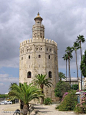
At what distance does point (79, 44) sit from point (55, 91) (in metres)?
Result: 12.8

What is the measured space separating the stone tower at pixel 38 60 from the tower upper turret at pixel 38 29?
1.03 meters

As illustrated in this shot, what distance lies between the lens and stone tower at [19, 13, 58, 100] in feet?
127

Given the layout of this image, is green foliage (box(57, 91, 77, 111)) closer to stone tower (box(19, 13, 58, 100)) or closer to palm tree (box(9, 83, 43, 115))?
palm tree (box(9, 83, 43, 115))

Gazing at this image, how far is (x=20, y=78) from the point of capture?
4059 cm

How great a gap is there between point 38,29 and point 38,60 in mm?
9425

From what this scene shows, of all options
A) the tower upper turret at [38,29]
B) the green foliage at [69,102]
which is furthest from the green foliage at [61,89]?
the green foliage at [69,102]

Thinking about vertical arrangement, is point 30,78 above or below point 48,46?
below

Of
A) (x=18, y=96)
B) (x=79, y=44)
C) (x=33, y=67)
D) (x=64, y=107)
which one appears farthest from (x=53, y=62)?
(x=18, y=96)

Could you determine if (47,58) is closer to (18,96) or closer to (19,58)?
(19,58)

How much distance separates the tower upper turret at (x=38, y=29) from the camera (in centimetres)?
4253

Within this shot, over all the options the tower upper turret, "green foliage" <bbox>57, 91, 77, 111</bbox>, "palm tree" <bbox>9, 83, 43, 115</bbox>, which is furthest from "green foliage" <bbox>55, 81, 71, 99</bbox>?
"palm tree" <bbox>9, 83, 43, 115</bbox>

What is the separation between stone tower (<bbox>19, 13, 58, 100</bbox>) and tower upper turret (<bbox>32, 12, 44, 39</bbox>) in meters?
1.03

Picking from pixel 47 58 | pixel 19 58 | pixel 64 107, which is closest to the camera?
pixel 64 107

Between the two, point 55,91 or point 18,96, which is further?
point 55,91
